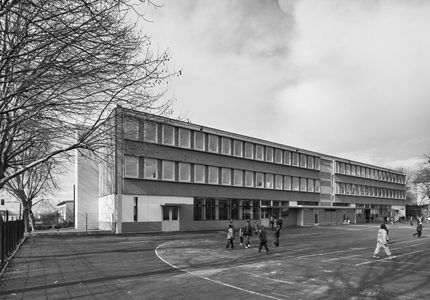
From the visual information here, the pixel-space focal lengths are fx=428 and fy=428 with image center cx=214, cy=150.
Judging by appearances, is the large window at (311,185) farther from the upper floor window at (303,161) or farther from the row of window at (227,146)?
the upper floor window at (303,161)

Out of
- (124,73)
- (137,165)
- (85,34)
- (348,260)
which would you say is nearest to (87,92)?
(124,73)

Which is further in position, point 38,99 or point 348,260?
point 348,260

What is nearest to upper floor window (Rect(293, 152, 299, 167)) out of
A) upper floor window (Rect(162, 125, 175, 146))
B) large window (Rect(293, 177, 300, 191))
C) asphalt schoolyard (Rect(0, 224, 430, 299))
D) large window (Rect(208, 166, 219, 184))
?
large window (Rect(293, 177, 300, 191))

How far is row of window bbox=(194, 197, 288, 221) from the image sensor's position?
4740 cm

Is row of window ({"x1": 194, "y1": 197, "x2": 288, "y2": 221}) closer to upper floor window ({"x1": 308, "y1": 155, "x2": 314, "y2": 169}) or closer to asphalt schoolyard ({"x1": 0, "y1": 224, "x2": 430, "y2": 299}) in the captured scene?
upper floor window ({"x1": 308, "y1": 155, "x2": 314, "y2": 169})

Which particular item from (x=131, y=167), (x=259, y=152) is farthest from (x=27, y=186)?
(x=259, y=152)

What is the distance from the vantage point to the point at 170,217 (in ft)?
143

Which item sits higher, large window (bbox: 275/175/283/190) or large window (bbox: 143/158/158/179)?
large window (bbox: 143/158/158/179)

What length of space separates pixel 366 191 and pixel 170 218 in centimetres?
5711

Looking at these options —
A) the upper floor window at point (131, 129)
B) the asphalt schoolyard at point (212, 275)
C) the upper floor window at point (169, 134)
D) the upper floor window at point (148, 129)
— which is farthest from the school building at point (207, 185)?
the asphalt schoolyard at point (212, 275)

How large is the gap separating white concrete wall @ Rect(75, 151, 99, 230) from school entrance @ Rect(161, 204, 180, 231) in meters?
11.9

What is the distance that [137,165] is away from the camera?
40.8 meters

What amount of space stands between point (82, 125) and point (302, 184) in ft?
179

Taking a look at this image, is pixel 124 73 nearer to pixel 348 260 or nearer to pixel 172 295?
pixel 172 295
